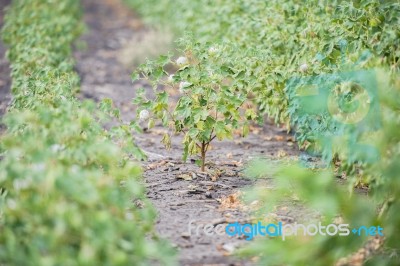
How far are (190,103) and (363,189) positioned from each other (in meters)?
1.23

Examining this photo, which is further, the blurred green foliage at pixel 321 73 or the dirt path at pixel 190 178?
the dirt path at pixel 190 178

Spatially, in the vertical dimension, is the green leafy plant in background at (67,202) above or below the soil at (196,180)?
above

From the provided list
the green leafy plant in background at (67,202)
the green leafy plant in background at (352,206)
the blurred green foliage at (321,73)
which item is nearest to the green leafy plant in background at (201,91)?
the blurred green foliage at (321,73)

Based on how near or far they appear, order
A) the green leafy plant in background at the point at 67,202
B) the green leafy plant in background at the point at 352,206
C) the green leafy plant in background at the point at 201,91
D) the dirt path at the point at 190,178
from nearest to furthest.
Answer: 1. the green leafy plant in background at the point at 67,202
2. the green leafy plant in background at the point at 352,206
3. the dirt path at the point at 190,178
4. the green leafy plant in background at the point at 201,91

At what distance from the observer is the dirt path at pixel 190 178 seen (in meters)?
3.21

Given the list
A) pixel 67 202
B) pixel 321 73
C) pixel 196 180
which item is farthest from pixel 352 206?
pixel 196 180

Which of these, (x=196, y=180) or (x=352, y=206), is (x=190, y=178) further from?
(x=352, y=206)

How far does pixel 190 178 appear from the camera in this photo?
13.8 ft

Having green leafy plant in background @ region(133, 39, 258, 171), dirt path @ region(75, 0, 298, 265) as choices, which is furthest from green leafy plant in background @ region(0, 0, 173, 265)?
green leafy plant in background @ region(133, 39, 258, 171)

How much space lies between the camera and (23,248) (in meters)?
2.61

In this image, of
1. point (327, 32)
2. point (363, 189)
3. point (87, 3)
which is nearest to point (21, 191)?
point (363, 189)

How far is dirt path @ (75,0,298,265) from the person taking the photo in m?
→ 3.21

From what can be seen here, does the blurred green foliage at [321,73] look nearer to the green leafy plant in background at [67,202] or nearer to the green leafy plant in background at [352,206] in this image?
the green leafy plant in background at [352,206]

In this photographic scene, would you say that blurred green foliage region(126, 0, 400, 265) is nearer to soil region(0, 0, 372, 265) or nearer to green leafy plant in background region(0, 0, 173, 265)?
soil region(0, 0, 372, 265)
